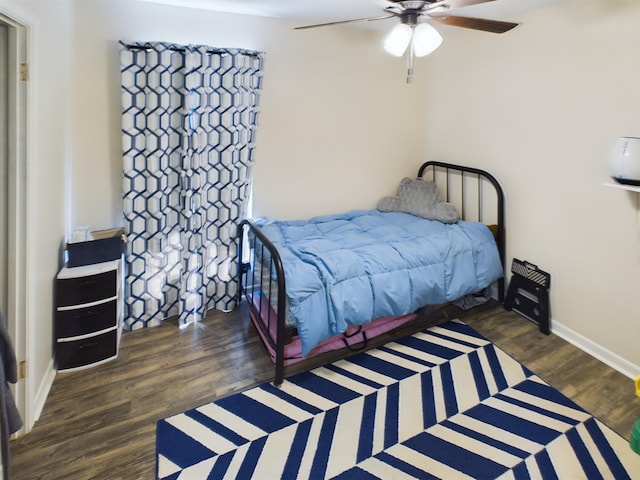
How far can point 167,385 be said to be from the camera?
7.46ft

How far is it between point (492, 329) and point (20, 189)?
3.00 metres

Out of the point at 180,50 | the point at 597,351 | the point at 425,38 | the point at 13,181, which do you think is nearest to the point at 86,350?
the point at 13,181

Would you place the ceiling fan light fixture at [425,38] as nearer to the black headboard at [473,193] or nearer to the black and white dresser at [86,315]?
the black headboard at [473,193]

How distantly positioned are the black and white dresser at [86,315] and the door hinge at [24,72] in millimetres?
1065

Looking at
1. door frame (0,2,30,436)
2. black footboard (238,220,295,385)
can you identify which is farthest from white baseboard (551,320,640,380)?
door frame (0,2,30,436)

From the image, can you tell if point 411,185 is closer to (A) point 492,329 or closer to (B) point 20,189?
(A) point 492,329

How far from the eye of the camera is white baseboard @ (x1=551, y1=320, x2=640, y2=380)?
8.02 feet

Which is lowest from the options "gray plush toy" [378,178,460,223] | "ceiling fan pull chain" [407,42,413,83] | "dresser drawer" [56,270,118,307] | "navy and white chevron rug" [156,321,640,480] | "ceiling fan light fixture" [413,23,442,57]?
"navy and white chevron rug" [156,321,640,480]

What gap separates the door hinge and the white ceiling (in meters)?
1.25

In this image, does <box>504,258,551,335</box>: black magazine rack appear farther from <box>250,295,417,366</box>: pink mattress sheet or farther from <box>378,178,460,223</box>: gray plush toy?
<box>250,295,417,366</box>: pink mattress sheet

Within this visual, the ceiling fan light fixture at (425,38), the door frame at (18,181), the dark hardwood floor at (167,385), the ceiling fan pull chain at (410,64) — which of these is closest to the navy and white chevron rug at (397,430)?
the dark hardwood floor at (167,385)

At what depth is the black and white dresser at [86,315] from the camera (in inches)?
89.4

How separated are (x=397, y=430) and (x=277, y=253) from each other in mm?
1114

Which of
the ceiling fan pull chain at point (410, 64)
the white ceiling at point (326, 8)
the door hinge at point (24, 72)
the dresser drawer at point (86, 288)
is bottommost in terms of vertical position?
the dresser drawer at point (86, 288)
